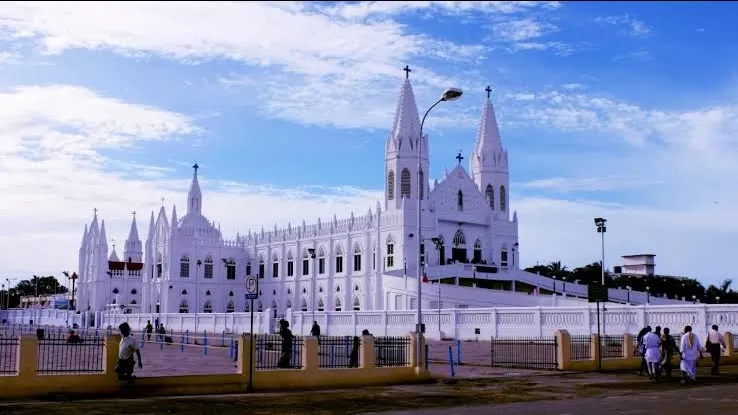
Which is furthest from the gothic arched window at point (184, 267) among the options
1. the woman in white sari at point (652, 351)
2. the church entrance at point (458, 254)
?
the woman in white sari at point (652, 351)

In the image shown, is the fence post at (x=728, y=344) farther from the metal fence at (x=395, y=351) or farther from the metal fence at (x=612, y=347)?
the metal fence at (x=395, y=351)

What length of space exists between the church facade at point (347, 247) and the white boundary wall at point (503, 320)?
30.3ft

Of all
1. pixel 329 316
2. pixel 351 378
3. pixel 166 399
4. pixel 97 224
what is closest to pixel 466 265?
pixel 329 316

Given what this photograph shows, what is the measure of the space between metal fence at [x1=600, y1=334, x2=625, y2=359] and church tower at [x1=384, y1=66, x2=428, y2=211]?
4391cm

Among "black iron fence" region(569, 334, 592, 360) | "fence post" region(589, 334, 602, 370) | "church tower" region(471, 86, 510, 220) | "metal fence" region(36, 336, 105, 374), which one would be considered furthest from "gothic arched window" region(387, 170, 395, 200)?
"fence post" region(589, 334, 602, 370)

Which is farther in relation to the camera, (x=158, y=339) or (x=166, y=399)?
(x=158, y=339)

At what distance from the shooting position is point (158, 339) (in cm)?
5419

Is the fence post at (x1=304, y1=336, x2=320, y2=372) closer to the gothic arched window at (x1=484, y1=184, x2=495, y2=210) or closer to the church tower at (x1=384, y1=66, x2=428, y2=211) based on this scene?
the church tower at (x1=384, y1=66, x2=428, y2=211)

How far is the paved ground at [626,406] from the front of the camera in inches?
644

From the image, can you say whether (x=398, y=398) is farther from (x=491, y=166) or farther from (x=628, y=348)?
(x=491, y=166)

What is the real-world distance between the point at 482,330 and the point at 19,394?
110 feet

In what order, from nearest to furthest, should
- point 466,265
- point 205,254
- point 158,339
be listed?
1. point 158,339
2. point 466,265
3. point 205,254

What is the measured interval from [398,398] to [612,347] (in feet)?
50.5

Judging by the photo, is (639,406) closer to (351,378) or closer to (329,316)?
(351,378)
